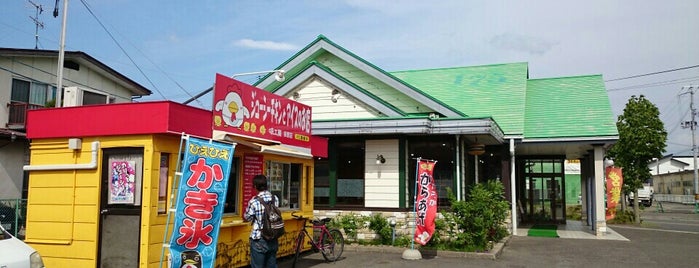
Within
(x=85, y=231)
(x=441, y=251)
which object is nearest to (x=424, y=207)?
(x=441, y=251)

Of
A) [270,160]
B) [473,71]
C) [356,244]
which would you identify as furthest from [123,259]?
[473,71]

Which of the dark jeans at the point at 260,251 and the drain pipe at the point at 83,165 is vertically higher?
the drain pipe at the point at 83,165

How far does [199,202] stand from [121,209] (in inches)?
63.2

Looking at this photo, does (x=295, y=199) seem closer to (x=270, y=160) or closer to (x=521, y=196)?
(x=270, y=160)

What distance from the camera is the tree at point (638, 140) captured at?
23438 millimetres

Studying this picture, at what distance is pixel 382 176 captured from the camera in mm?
13633

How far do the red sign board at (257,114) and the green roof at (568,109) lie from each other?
8.70 meters

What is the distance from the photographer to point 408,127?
1272 centimetres

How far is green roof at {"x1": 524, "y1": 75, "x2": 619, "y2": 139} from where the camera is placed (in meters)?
15.8

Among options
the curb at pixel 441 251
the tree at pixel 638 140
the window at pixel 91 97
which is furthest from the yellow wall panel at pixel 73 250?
the tree at pixel 638 140

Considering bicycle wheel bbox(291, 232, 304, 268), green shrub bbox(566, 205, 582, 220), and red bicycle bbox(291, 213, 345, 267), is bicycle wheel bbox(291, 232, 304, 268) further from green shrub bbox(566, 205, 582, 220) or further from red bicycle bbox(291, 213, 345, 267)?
green shrub bbox(566, 205, 582, 220)

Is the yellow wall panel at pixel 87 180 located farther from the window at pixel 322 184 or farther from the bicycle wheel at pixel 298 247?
the window at pixel 322 184

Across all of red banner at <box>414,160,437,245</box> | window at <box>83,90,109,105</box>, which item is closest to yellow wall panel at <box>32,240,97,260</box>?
window at <box>83,90,109,105</box>

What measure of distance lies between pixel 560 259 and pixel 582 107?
283 inches
